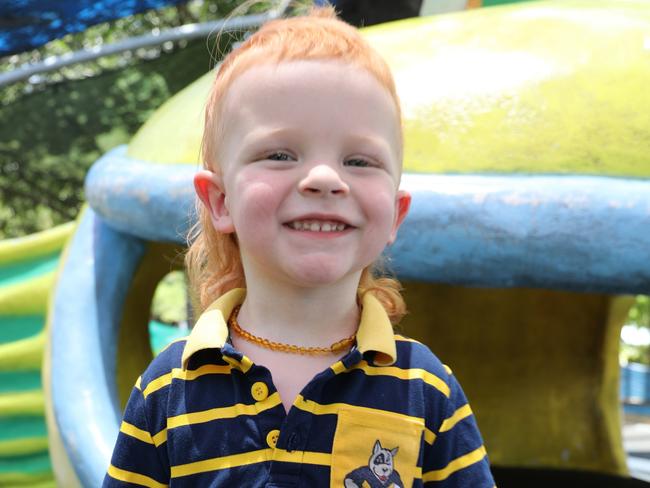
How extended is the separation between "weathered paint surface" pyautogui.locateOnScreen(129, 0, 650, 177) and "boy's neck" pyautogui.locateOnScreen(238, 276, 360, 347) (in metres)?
0.60

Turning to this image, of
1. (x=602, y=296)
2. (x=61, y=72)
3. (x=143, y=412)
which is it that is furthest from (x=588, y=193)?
(x=61, y=72)

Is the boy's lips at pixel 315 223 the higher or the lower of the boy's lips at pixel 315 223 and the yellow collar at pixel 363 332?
the higher

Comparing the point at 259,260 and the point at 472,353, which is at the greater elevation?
the point at 259,260

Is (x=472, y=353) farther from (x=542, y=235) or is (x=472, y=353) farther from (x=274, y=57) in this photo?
(x=274, y=57)

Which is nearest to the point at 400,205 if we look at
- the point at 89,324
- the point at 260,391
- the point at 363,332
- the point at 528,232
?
the point at 363,332

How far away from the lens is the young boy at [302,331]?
1033 millimetres

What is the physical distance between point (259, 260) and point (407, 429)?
251mm

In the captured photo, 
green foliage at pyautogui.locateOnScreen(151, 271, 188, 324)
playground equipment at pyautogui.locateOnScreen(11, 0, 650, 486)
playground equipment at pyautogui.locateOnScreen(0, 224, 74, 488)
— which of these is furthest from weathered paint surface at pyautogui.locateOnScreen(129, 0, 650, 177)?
green foliage at pyautogui.locateOnScreen(151, 271, 188, 324)

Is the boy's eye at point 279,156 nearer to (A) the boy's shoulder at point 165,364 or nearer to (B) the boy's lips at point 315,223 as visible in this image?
(B) the boy's lips at point 315,223

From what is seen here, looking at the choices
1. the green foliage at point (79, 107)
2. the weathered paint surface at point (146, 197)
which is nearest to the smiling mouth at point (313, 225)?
the weathered paint surface at point (146, 197)

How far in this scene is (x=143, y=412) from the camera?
44.1 inches

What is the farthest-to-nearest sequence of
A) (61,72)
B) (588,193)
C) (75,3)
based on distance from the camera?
(61,72), (75,3), (588,193)

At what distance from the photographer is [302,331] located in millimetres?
1110

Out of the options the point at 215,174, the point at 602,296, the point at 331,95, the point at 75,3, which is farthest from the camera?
the point at 75,3
